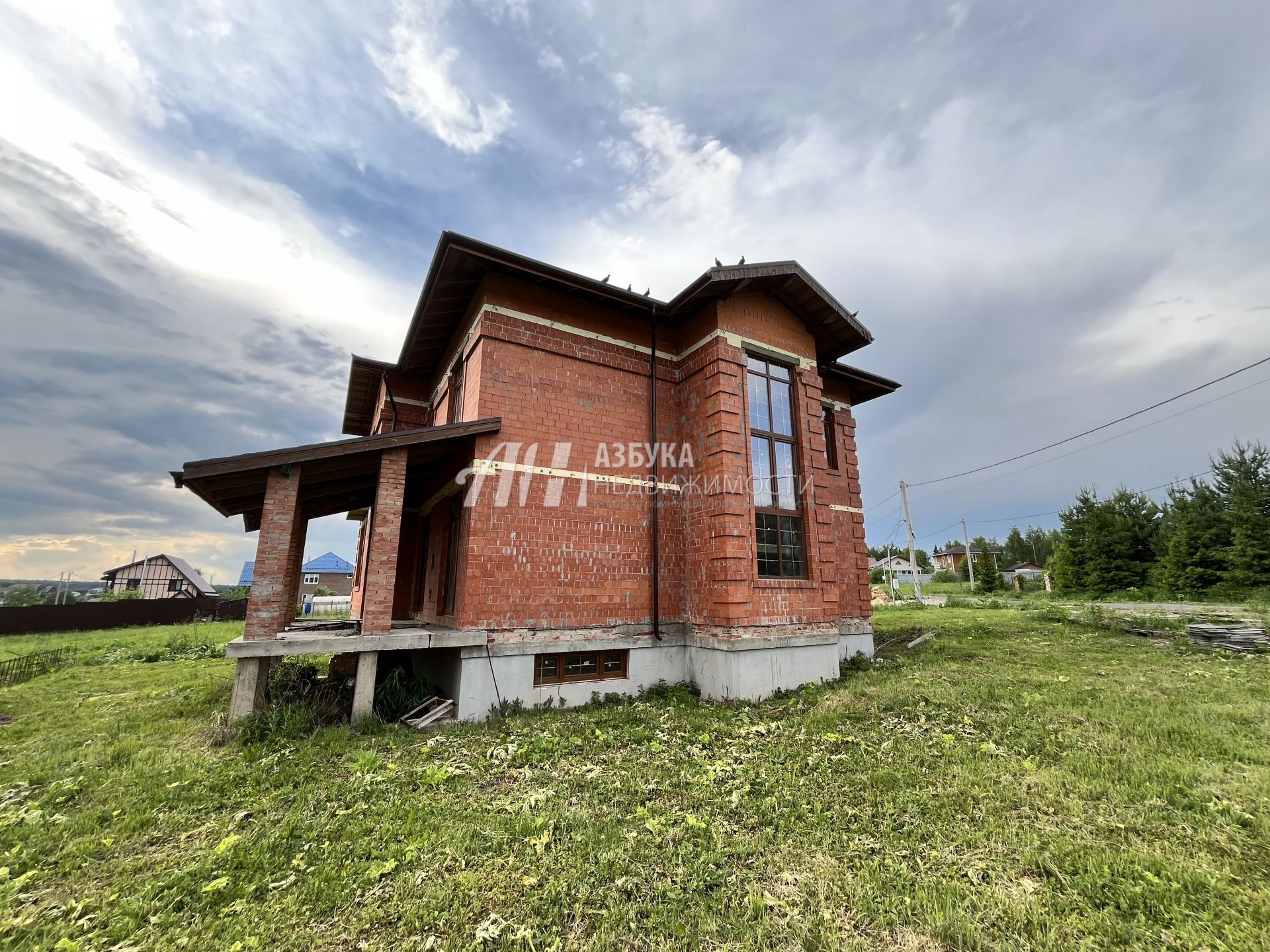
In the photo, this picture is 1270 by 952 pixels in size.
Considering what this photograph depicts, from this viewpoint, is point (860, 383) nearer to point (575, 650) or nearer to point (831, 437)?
point (831, 437)

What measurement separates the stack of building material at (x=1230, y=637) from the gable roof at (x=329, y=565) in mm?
58135

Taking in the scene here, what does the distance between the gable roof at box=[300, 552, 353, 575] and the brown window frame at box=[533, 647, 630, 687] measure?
51.6 metres

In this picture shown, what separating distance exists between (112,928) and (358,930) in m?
1.56

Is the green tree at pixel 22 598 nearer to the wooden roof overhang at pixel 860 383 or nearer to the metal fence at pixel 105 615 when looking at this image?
the metal fence at pixel 105 615

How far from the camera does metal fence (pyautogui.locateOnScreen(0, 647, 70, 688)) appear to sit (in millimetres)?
13086

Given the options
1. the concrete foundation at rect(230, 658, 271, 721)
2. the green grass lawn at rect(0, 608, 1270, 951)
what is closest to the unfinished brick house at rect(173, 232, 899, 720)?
the concrete foundation at rect(230, 658, 271, 721)

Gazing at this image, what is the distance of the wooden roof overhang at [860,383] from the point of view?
13406 mm

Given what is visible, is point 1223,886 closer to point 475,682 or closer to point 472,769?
point 472,769

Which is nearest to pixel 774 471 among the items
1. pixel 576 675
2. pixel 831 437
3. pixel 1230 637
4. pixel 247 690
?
pixel 831 437

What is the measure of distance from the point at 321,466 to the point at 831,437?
11913 millimetres

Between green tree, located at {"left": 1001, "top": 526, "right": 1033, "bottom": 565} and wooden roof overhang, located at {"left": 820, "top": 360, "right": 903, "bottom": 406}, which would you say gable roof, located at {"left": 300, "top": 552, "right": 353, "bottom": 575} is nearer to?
wooden roof overhang, located at {"left": 820, "top": 360, "right": 903, "bottom": 406}


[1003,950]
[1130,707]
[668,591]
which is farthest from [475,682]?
[1130,707]

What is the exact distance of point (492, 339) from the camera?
9.23 m

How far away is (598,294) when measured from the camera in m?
9.89
